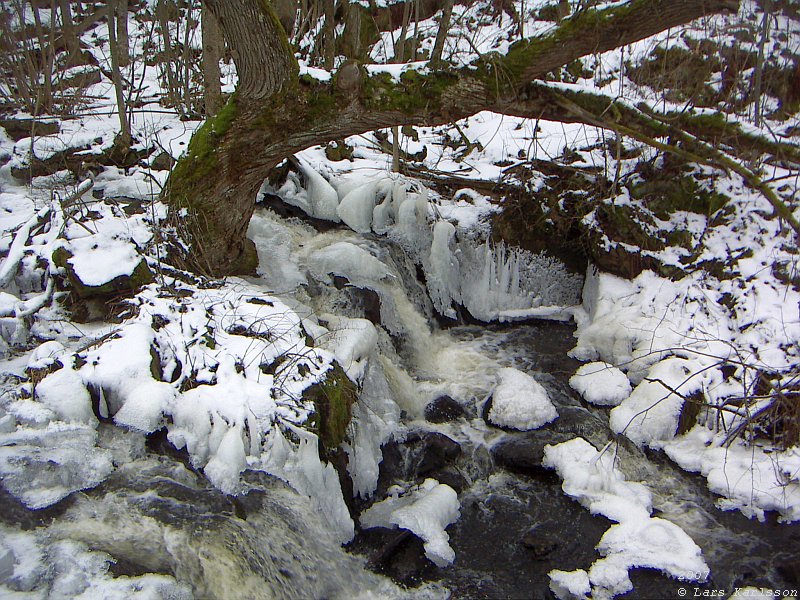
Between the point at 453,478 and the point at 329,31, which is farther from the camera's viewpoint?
the point at 329,31

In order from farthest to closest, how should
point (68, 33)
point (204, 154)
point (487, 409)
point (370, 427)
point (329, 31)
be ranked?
point (68, 33)
point (329, 31)
point (487, 409)
point (204, 154)
point (370, 427)

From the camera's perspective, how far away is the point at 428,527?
12.5ft

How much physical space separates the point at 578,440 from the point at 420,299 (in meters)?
2.40

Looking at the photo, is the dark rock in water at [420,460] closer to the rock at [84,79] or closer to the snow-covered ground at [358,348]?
the snow-covered ground at [358,348]

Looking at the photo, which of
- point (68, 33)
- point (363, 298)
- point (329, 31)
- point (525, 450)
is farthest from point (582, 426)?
point (68, 33)

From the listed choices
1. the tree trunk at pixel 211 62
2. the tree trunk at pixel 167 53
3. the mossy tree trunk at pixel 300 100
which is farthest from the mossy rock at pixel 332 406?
the tree trunk at pixel 167 53

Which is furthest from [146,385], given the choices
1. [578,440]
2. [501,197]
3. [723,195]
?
[723,195]

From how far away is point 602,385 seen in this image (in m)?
5.30

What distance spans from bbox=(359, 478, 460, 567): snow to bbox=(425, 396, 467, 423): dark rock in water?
0.86 m

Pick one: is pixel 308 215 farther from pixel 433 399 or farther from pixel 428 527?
pixel 428 527

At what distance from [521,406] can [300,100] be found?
3.08 metres

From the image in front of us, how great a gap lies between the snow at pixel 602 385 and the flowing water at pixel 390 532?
0.11m

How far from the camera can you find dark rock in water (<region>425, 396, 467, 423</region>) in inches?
197

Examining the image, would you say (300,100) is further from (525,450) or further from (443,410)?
(525,450)
